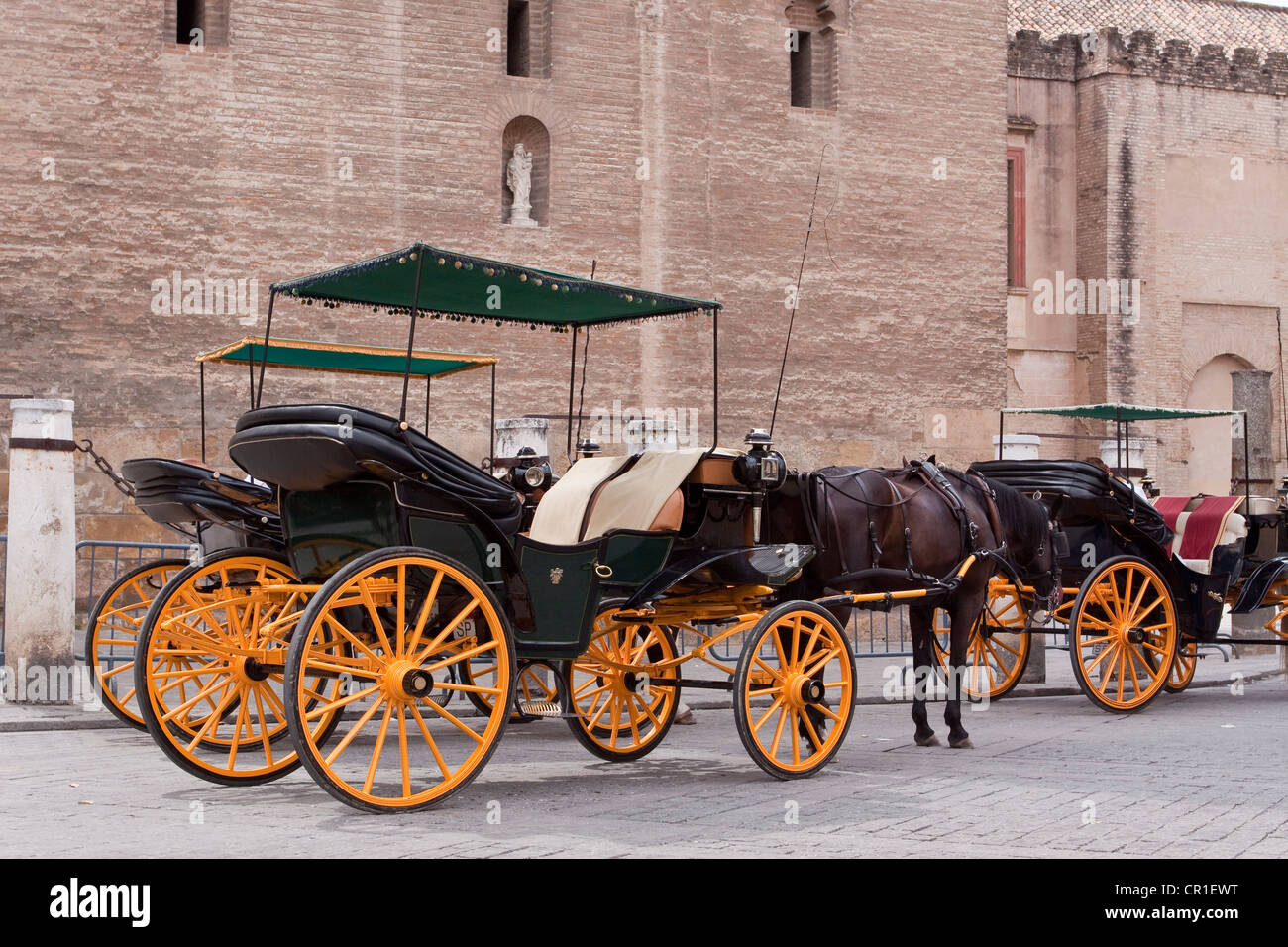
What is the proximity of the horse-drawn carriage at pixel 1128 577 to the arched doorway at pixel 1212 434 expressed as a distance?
17.0 metres

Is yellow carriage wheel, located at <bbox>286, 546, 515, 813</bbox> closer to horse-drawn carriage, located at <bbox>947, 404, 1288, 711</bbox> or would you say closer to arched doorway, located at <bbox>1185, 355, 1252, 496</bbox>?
horse-drawn carriage, located at <bbox>947, 404, 1288, 711</bbox>

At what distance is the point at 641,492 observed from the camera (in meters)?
7.47

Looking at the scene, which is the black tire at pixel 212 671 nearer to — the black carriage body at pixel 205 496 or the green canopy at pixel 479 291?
the black carriage body at pixel 205 496

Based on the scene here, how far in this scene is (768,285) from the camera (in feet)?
63.2

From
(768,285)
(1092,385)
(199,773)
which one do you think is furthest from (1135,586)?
(1092,385)

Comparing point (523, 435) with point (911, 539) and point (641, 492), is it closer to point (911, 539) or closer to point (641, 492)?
point (911, 539)

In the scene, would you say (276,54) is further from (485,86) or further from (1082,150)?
(1082,150)

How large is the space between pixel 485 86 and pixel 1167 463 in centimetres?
1513

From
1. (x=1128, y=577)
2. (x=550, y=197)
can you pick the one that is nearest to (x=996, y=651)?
(x=1128, y=577)

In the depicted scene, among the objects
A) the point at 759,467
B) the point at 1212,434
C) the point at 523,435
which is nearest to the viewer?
the point at 759,467

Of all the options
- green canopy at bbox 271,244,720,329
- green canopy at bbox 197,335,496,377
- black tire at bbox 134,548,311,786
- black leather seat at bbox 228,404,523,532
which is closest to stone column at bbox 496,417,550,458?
green canopy at bbox 197,335,496,377

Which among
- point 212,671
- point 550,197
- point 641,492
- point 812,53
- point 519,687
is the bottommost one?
point 519,687

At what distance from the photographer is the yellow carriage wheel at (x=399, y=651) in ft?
19.4

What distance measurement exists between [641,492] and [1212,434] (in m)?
23.1
